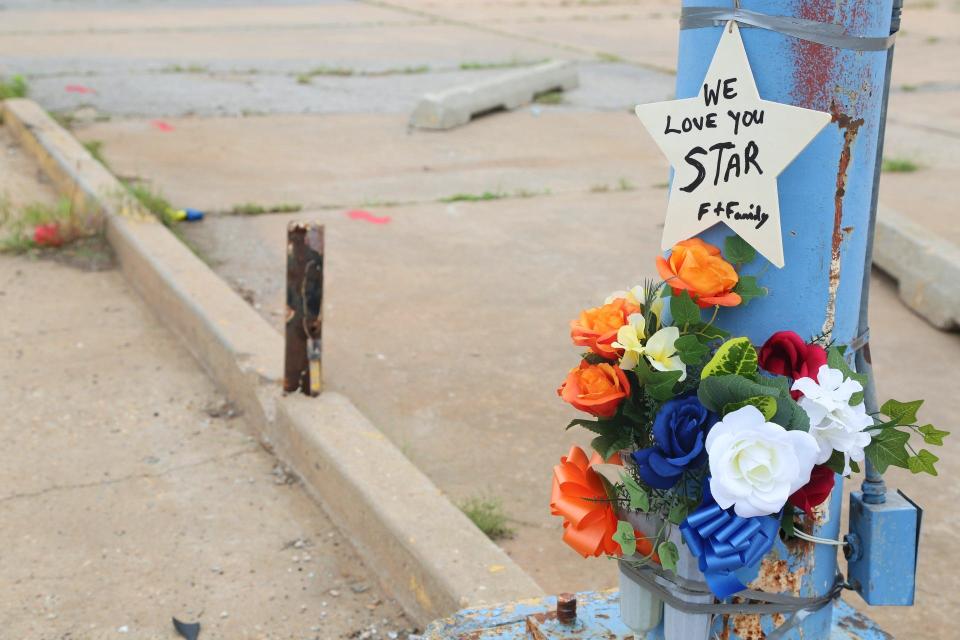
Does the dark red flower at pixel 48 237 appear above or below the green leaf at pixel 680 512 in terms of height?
below

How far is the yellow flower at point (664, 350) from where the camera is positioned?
186 centimetres

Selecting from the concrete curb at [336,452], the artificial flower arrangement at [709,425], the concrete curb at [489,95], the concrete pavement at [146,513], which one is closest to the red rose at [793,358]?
the artificial flower arrangement at [709,425]

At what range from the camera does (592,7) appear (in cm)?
1848

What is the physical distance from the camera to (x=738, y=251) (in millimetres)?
1837

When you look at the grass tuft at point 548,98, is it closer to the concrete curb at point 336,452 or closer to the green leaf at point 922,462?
the concrete curb at point 336,452

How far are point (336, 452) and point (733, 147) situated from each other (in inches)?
74.4

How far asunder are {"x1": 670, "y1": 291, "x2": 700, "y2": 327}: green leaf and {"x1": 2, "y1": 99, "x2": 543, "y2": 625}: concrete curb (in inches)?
42.9

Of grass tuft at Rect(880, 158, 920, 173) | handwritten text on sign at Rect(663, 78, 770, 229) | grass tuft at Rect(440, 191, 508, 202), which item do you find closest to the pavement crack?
handwritten text on sign at Rect(663, 78, 770, 229)

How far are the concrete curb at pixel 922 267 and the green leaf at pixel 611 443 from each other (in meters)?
3.42

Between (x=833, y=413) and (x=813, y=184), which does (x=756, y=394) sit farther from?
(x=813, y=184)

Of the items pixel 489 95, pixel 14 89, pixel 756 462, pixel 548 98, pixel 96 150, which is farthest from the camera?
pixel 548 98

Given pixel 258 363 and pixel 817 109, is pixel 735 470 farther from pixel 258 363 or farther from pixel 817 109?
pixel 258 363

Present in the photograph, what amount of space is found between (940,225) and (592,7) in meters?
13.0

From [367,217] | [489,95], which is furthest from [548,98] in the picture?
[367,217]
